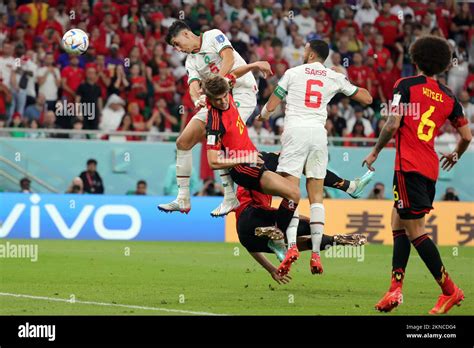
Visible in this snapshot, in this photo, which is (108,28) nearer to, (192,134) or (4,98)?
(4,98)

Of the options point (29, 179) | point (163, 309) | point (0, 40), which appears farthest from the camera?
point (0, 40)

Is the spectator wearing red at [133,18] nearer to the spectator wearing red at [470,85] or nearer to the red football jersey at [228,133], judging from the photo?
the spectator wearing red at [470,85]

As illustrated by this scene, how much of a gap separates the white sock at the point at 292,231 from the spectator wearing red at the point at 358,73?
11479mm

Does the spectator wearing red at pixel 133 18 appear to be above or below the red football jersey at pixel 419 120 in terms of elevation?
above

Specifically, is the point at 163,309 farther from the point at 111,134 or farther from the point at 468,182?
the point at 468,182

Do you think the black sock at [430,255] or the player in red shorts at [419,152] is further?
the black sock at [430,255]

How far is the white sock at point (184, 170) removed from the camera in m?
13.1

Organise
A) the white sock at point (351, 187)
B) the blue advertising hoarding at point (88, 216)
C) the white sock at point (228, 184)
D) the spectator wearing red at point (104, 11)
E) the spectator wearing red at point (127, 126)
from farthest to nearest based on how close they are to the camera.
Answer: the spectator wearing red at point (104, 11) → the spectator wearing red at point (127, 126) → the blue advertising hoarding at point (88, 216) → the white sock at point (351, 187) → the white sock at point (228, 184)

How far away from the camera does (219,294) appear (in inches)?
467

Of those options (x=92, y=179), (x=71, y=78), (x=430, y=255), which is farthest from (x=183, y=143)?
(x=71, y=78)

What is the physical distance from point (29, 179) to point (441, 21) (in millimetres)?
11210

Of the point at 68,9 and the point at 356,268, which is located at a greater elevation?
the point at 68,9

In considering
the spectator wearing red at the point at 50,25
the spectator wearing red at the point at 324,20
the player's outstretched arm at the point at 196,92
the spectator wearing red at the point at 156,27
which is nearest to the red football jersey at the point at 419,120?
the player's outstretched arm at the point at 196,92
